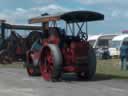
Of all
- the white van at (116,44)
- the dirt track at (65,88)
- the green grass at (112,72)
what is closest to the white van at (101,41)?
the white van at (116,44)

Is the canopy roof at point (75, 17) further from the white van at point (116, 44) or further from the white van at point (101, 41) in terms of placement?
the white van at point (101, 41)

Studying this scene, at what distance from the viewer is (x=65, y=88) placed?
1645 centimetres

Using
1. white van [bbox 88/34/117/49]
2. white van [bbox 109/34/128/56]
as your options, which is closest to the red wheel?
white van [bbox 109/34/128/56]

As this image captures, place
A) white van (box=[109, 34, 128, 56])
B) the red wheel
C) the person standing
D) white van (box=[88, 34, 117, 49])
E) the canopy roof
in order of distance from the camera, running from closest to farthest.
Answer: the red wheel
the canopy roof
the person standing
white van (box=[109, 34, 128, 56])
white van (box=[88, 34, 117, 49])

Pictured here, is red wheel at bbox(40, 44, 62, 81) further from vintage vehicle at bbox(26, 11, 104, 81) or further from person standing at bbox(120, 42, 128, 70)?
person standing at bbox(120, 42, 128, 70)

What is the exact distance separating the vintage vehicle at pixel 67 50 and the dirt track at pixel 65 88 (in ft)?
1.64

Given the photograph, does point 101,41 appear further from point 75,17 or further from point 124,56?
point 75,17

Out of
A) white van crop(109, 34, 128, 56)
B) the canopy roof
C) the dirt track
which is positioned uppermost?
the canopy roof

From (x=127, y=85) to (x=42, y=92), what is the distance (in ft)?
11.3

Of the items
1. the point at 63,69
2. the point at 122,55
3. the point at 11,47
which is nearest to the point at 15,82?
the point at 63,69

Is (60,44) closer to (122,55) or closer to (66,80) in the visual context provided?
(66,80)

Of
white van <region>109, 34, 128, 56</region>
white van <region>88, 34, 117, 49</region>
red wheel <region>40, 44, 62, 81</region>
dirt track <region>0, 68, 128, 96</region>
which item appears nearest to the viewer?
dirt track <region>0, 68, 128, 96</region>

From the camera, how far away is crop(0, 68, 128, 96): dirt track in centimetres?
1503

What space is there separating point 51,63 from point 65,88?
9.63 ft
